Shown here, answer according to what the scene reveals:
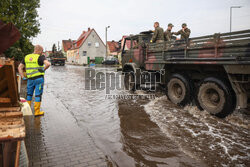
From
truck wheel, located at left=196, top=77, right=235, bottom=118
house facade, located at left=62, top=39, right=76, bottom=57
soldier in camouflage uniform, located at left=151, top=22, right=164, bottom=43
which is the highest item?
house facade, located at left=62, top=39, right=76, bottom=57

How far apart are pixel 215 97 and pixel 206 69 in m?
0.84

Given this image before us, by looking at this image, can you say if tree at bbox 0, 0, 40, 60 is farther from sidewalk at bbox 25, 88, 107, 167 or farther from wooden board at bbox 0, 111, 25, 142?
wooden board at bbox 0, 111, 25, 142

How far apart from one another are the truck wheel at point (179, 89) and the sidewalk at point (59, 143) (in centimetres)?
341

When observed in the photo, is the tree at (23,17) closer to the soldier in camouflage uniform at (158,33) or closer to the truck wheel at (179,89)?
the soldier in camouflage uniform at (158,33)

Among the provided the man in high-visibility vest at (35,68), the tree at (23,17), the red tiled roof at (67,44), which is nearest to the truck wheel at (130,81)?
the man in high-visibility vest at (35,68)

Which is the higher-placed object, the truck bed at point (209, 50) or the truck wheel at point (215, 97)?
the truck bed at point (209, 50)

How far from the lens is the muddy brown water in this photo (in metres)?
3.23

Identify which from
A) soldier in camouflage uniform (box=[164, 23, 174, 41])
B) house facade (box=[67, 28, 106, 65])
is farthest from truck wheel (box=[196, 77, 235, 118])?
house facade (box=[67, 28, 106, 65])

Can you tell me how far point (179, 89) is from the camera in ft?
21.8

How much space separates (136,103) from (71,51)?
54.7 m

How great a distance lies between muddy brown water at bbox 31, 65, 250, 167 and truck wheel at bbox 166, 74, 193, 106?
0.25 metres

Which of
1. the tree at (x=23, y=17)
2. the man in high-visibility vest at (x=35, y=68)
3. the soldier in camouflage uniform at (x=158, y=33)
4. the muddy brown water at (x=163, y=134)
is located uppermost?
the tree at (x=23, y=17)

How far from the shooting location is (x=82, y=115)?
5566 mm

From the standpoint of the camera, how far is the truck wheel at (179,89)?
621cm
